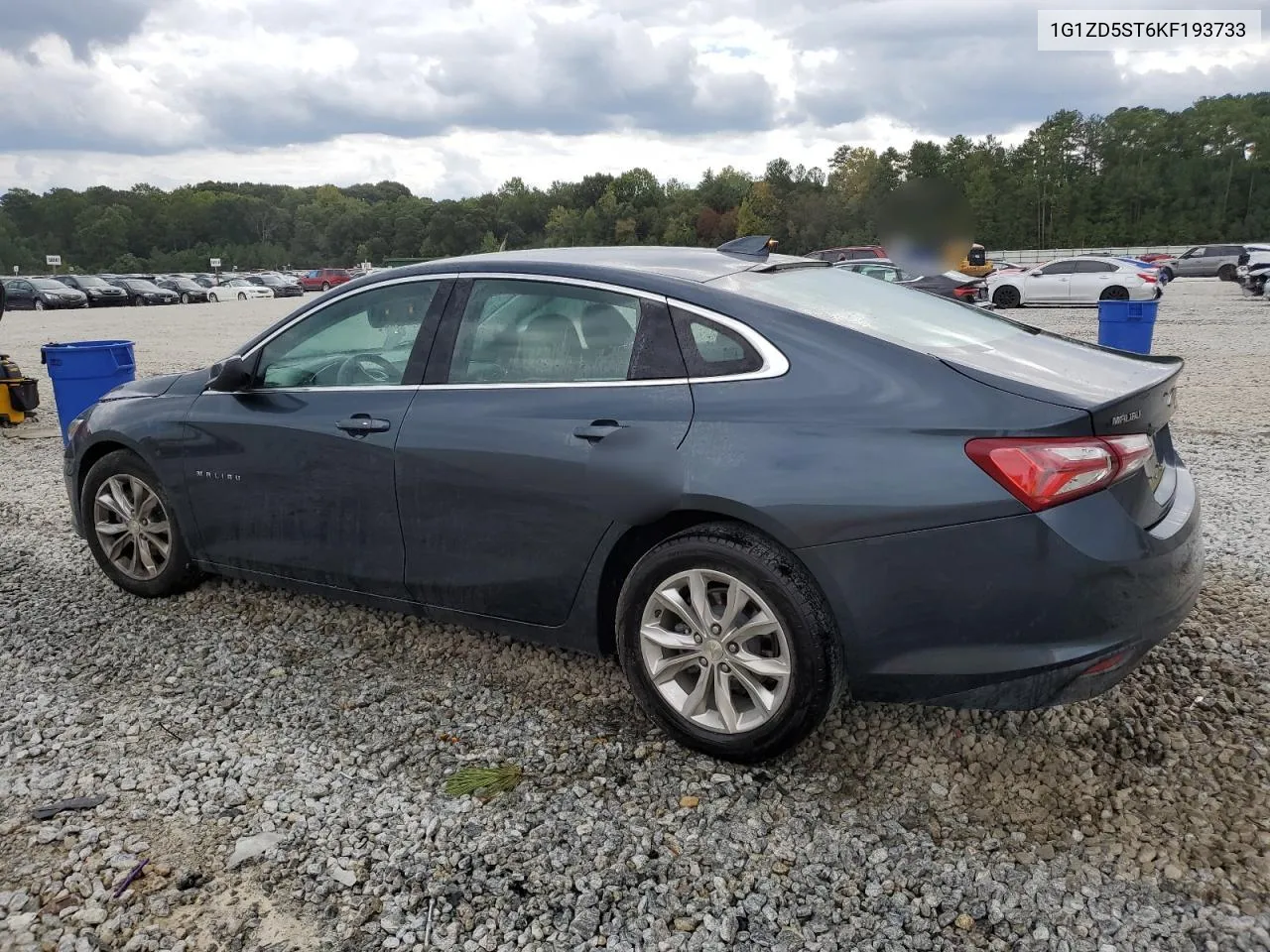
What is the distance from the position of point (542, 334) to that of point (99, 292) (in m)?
48.7

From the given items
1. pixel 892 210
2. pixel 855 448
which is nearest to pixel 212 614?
pixel 855 448

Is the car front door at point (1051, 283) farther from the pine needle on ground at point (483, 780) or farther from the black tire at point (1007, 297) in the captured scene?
the pine needle on ground at point (483, 780)

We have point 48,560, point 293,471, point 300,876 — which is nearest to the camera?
point 300,876

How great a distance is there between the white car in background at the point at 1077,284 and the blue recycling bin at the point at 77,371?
2410cm

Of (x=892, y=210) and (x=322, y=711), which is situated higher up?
(x=892, y=210)

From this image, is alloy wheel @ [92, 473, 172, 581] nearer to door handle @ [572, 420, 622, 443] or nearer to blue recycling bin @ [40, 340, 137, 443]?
door handle @ [572, 420, 622, 443]

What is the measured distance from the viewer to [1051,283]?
27.0 metres

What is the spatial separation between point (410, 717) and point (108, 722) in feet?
3.61

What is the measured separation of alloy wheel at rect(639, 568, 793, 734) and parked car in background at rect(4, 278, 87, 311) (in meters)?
45.7

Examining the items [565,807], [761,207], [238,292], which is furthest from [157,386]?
[761,207]

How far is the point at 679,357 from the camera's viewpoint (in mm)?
3207

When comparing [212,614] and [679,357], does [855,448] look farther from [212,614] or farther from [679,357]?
[212,614]

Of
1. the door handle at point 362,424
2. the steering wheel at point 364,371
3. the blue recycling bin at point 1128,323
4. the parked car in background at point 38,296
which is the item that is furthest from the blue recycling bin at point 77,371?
the parked car in background at point 38,296

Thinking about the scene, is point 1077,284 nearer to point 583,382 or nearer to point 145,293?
point 583,382
